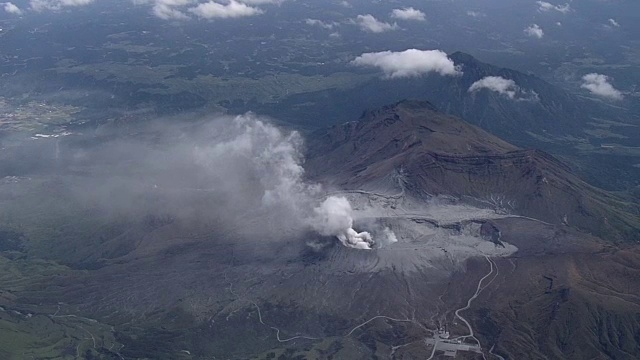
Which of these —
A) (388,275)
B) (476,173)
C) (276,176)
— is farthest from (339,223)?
(276,176)

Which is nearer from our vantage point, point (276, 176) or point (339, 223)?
point (339, 223)

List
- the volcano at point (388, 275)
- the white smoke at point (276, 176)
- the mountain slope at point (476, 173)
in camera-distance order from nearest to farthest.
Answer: the volcano at point (388, 275) < the white smoke at point (276, 176) < the mountain slope at point (476, 173)

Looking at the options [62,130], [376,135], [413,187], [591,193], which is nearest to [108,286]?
[413,187]

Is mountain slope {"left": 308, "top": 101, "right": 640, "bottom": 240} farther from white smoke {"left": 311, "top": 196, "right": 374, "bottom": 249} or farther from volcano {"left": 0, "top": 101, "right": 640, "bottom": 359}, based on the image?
white smoke {"left": 311, "top": 196, "right": 374, "bottom": 249}

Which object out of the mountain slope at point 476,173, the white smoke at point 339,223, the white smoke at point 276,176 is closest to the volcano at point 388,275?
the mountain slope at point 476,173

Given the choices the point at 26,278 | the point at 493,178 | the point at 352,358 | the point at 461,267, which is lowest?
the point at 26,278

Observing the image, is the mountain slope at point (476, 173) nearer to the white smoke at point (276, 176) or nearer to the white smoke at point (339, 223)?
the white smoke at point (276, 176)

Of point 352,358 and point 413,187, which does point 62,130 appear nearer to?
point 413,187

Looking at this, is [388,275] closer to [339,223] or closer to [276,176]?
[339,223]
